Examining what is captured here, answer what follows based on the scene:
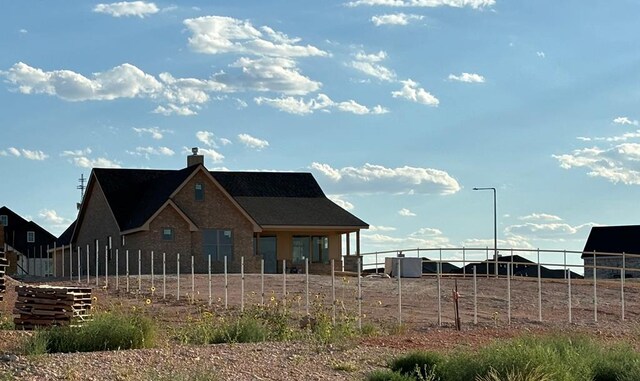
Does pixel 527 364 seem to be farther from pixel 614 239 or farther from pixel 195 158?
pixel 614 239

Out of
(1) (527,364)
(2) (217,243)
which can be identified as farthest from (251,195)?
(1) (527,364)

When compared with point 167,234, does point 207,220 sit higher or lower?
higher

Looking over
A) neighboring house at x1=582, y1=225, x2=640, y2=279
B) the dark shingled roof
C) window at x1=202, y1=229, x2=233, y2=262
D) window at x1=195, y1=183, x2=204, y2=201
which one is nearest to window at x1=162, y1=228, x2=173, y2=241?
the dark shingled roof

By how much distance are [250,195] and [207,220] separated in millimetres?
6672

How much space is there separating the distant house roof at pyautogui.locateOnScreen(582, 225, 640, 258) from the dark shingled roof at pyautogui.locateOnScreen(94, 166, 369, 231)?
29.7 metres

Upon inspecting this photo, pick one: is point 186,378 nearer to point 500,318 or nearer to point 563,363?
point 563,363

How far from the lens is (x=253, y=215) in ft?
182

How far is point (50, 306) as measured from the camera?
22.6m

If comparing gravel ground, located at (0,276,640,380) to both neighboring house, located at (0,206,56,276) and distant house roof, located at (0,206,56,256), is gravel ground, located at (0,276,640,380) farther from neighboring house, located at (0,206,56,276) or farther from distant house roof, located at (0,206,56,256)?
distant house roof, located at (0,206,56,256)

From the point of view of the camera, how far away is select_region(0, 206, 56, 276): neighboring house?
8425cm

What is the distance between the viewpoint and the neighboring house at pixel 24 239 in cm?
8425

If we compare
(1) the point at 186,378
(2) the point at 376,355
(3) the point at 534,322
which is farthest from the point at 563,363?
(3) the point at 534,322

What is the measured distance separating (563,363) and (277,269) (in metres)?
40.1

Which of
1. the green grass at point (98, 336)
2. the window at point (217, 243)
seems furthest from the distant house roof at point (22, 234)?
the green grass at point (98, 336)
